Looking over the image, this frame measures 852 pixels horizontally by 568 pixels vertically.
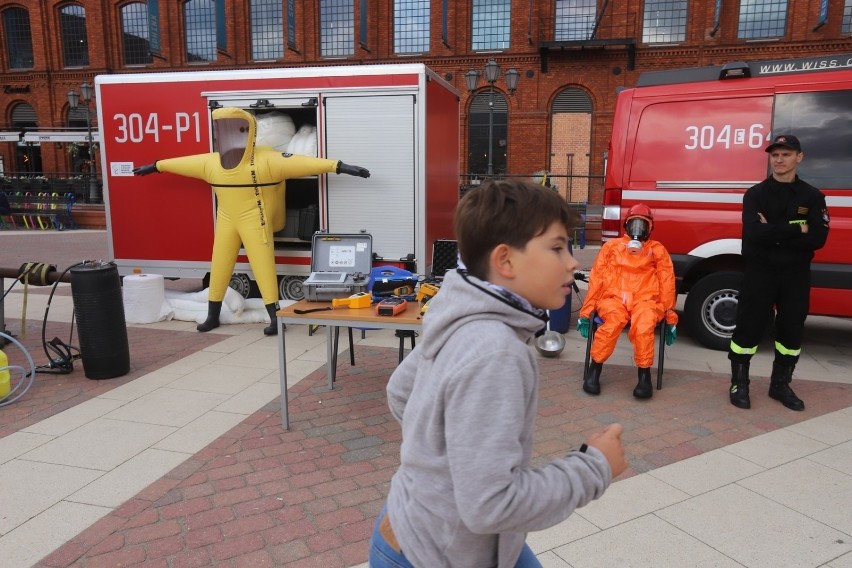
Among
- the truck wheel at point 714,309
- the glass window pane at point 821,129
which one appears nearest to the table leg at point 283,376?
the truck wheel at point 714,309

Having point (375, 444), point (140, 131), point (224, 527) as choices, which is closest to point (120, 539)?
point (224, 527)

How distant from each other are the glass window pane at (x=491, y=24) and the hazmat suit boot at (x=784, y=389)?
23.4 metres

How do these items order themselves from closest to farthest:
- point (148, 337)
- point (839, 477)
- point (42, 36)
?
point (839, 477) < point (148, 337) < point (42, 36)

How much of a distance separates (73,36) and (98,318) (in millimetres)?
31296

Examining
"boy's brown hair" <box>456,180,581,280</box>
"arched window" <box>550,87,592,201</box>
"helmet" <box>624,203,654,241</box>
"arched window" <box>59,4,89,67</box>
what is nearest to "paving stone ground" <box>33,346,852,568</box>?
"helmet" <box>624,203,654,241</box>

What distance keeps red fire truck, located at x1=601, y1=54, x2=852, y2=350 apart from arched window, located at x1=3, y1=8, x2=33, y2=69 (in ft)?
112

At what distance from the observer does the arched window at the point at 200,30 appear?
94.5ft

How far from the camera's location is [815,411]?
4695 millimetres

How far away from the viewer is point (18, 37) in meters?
31.1

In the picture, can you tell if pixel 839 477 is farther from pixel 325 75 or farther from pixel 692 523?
pixel 325 75

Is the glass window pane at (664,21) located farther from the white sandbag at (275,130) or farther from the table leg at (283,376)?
the table leg at (283,376)

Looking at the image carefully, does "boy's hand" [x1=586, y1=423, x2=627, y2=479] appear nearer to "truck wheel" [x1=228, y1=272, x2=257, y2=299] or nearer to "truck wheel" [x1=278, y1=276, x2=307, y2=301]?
"truck wheel" [x1=278, y1=276, x2=307, y2=301]

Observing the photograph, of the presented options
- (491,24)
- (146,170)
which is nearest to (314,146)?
(146,170)

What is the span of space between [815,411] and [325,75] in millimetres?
5825
